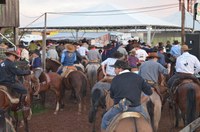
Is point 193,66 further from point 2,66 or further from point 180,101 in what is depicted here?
point 2,66

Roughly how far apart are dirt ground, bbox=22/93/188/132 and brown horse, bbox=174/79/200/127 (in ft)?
4.70

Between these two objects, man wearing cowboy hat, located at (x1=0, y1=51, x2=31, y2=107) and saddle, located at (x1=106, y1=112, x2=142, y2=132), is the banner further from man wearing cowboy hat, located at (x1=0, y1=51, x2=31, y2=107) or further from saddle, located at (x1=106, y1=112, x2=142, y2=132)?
saddle, located at (x1=106, y1=112, x2=142, y2=132)

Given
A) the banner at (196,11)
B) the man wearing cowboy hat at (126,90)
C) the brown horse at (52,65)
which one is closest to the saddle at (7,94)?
the man wearing cowboy hat at (126,90)

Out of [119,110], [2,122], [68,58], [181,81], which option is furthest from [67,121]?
[119,110]

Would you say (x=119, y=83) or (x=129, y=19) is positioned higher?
(x=129, y=19)

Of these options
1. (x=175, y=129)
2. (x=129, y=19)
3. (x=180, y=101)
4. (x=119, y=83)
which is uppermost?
(x=129, y=19)

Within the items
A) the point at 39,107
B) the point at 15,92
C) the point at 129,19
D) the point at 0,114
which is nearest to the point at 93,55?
the point at 39,107

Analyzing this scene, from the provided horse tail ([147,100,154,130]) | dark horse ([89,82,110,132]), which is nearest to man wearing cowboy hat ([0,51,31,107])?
dark horse ([89,82,110,132])

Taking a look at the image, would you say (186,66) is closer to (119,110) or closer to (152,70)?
(152,70)

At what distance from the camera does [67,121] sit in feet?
40.7

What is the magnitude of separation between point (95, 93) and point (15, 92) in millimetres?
2079

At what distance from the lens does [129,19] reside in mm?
30312

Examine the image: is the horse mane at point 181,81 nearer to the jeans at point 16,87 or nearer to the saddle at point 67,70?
the jeans at point 16,87

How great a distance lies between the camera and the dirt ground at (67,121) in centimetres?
1135
